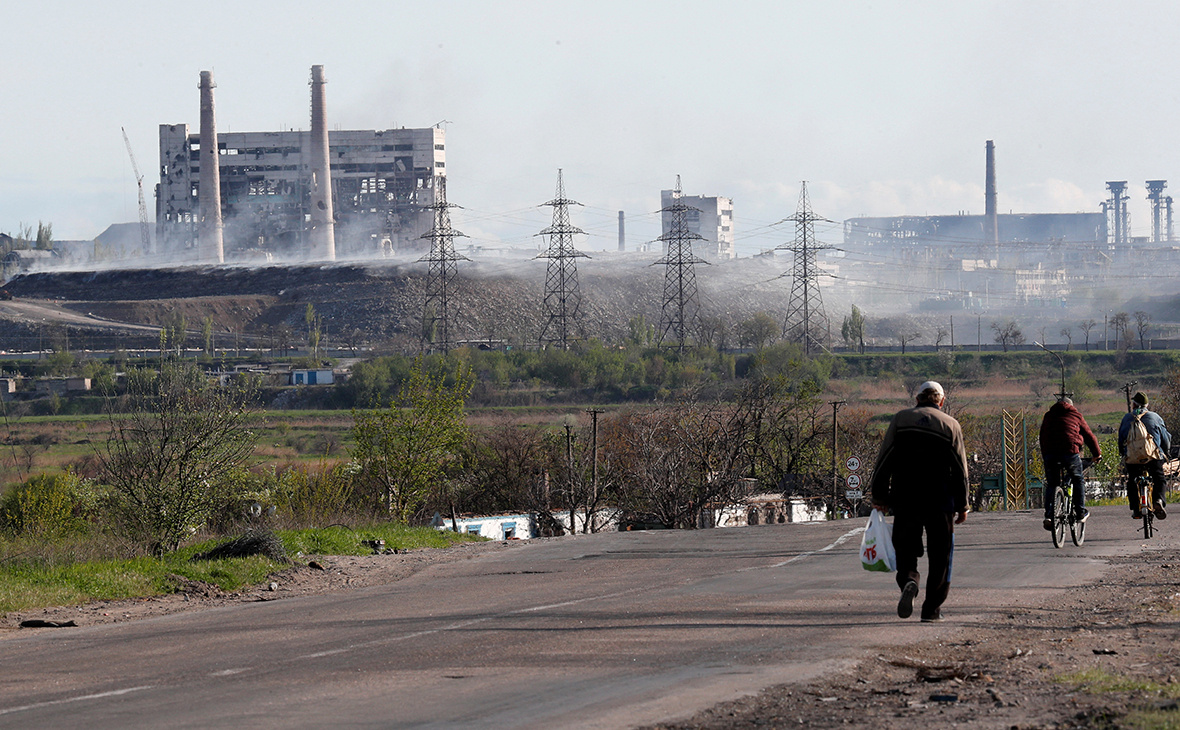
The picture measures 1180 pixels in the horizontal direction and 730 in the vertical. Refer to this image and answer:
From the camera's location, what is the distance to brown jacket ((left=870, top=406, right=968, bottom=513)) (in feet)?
31.3

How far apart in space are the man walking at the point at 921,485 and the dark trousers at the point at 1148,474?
890 centimetres

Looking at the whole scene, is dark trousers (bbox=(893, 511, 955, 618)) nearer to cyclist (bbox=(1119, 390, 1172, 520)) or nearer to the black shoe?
the black shoe

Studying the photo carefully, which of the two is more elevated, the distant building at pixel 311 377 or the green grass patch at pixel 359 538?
the distant building at pixel 311 377

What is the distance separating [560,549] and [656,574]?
4971 mm

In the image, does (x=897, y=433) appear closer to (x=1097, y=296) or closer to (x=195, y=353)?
(x=195, y=353)

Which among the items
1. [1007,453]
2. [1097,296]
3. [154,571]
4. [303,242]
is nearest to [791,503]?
[1007,453]

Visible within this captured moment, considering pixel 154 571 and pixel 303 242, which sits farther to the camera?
pixel 303 242

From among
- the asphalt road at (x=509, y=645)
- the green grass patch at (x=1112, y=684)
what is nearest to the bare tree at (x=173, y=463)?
the asphalt road at (x=509, y=645)

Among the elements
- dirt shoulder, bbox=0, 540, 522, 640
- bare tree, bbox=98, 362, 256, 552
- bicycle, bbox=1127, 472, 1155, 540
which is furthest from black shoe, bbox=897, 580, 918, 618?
bare tree, bbox=98, 362, 256, 552

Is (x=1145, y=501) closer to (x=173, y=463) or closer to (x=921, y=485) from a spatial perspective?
(x=921, y=485)

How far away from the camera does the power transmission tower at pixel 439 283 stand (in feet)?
341

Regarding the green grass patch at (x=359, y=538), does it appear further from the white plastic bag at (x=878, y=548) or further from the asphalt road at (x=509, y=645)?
the white plastic bag at (x=878, y=548)

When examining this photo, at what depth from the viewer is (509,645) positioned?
30.9 feet

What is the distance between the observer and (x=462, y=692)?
761cm
